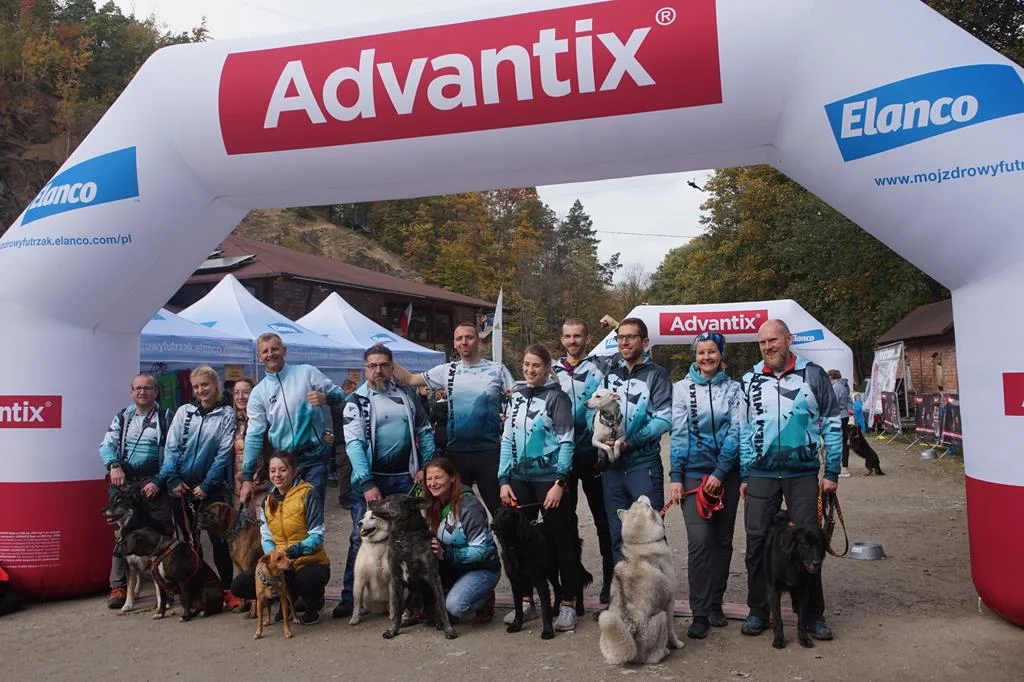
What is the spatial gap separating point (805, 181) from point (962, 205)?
2.85 ft

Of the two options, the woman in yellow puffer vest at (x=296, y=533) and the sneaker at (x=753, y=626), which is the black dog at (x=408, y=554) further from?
the sneaker at (x=753, y=626)

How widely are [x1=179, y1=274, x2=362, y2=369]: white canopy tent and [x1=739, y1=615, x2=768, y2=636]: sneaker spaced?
303 inches

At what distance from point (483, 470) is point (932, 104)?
11.1 ft

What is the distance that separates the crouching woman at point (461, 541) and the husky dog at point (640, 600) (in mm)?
984

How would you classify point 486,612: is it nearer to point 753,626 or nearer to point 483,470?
point 483,470

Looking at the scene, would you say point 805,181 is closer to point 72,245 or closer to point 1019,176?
point 1019,176

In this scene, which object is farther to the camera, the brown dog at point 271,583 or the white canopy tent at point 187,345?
the white canopy tent at point 187,345

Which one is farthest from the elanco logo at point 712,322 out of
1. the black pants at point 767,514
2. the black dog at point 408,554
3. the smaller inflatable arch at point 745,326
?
the black dog at point 408,554

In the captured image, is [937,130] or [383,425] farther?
[383,425]

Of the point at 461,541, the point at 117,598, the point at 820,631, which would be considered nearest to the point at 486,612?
the point at 461,541

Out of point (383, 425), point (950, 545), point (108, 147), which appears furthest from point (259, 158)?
point (950, 545)

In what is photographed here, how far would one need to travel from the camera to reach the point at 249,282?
2423cm

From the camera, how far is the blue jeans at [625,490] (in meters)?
4.91

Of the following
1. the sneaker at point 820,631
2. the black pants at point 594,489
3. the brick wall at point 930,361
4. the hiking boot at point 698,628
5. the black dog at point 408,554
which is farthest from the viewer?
the brick wall at point 930,361
